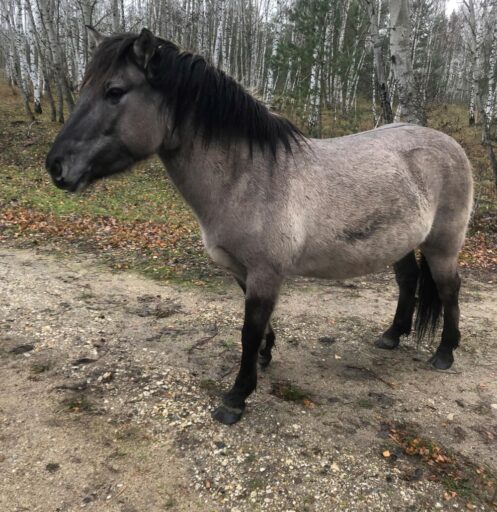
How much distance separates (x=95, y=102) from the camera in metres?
2.49

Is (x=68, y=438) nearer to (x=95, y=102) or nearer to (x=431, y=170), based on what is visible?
(x=95, y=102)

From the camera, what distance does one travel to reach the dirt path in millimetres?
2488

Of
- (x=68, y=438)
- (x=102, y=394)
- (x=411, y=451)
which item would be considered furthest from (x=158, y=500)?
(x=411, y=451)

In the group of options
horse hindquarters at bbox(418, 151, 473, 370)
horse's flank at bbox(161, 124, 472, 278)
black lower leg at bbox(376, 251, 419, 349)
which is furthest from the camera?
black lower leg at bbox(376, 251, 419, 349)

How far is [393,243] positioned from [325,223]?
69cm

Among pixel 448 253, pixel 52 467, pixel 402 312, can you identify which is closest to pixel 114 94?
pixel 52 467

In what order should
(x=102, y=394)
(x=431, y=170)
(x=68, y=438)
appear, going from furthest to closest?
1. (x=431, y=170)
2. (x=102, y=394)
3. (x=68, y=438)

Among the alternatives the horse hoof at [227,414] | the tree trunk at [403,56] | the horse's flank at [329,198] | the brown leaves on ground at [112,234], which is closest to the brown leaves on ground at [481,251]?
the tree trunk at [403,56]

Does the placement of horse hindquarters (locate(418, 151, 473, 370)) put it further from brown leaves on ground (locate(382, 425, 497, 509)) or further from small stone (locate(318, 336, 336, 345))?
brown leaves on ground (locate(382, 425, 497, 509))

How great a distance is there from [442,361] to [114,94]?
3.78 m

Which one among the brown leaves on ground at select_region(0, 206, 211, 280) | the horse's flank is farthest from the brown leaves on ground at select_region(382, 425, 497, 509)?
the brown leaves on ground at select_region(0, 206, 211, 280)

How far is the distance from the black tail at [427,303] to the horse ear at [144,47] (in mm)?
3136

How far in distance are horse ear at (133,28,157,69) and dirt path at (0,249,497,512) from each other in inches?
98.1

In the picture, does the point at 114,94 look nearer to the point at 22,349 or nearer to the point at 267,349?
the point at 267,349
